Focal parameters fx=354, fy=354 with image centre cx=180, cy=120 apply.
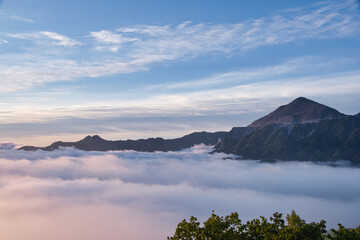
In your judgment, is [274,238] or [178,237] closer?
[274,238]

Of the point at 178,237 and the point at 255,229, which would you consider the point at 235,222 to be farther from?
the point at 178,237

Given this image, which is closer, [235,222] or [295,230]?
[295,230]

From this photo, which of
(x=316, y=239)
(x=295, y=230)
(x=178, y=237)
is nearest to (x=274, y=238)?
(x=295, y=230)

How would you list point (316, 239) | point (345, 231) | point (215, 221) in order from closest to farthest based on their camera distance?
point (345, 231) → point (316, 239) → point (215, 221)

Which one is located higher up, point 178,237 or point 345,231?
point 345,231

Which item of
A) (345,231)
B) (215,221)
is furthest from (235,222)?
(345,231)

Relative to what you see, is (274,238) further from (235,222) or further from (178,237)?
(178,237)

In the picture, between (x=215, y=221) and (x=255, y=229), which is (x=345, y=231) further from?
(x=215, y=221)

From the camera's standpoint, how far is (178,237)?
38.8m

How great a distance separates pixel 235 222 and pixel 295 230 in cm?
657

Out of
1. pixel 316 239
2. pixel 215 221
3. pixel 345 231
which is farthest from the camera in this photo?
pixel 215 221

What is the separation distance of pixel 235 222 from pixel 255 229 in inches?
89.9

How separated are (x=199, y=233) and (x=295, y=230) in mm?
10107

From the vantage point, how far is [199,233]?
38031 millimetres
